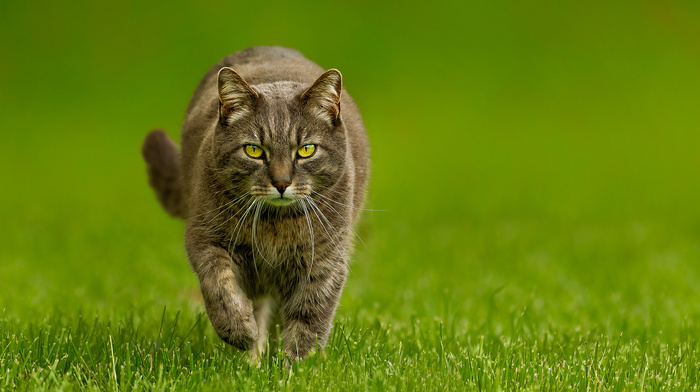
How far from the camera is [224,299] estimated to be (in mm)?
3654

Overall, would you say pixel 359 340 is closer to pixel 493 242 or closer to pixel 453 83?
pixel 493 242

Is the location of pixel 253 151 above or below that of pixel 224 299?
above

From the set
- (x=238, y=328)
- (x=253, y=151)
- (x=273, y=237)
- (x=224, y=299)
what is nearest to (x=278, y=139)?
(x=253, y=151)

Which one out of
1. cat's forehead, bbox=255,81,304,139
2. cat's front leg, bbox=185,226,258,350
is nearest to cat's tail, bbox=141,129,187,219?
cat's front leg, bbox=185,226,258,350

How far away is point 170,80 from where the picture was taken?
1398 centimetres

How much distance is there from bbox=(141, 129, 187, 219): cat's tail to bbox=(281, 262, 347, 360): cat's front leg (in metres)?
1.16

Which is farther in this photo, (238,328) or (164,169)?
(164,169)

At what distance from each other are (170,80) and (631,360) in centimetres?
1119

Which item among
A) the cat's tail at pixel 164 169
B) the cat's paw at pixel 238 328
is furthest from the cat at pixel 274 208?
the cat's tail at pixel 164 169

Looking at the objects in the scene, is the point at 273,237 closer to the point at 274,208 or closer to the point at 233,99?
the point at 274,208

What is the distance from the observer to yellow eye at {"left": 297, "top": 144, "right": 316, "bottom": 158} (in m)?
3.75

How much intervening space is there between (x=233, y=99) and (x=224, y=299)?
0.89m

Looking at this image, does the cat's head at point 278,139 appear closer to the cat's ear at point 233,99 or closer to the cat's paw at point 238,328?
the cat's ear at point 233,99

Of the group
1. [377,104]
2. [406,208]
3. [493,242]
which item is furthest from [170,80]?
[493,242]
